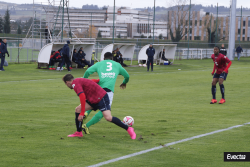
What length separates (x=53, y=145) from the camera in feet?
21.7

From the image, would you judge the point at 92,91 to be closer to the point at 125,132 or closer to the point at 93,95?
the point at 93,95

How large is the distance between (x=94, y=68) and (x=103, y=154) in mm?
2075

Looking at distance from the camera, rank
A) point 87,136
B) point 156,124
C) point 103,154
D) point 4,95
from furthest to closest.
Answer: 1. point 4,95
2. point 156,124
3. point 87,136
4. point 103,154

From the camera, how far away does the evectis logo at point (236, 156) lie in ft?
19.0

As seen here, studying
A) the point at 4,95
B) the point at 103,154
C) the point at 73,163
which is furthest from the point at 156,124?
the point at 4,95

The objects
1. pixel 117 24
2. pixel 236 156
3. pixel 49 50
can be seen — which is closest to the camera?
pixel 236 156

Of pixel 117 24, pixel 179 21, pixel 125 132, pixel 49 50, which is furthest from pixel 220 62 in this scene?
pixel 117 24

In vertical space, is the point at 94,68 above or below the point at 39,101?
above

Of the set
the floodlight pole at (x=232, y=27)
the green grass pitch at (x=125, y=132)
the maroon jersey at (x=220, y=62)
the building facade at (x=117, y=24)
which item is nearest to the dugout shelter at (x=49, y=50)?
the green grass pitch at (x=125, y=132)

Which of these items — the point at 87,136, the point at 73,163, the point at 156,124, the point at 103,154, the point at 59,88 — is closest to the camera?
the point at 73,163

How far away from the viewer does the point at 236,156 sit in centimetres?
591

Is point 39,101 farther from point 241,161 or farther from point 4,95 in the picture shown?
point 241,161

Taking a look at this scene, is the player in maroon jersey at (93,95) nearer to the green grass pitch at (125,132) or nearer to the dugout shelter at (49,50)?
the green grass pitch at (125,132)

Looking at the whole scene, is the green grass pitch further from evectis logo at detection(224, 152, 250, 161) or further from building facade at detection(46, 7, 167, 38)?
building facade at detection(46, 7, 167, 38)
